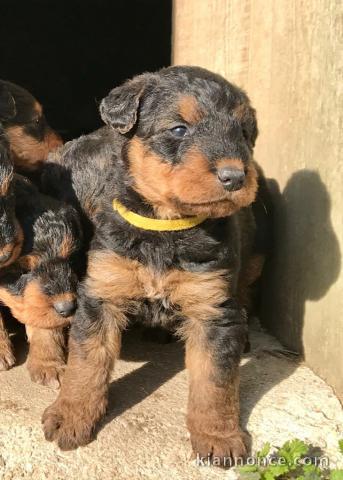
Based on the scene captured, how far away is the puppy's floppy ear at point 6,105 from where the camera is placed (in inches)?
181

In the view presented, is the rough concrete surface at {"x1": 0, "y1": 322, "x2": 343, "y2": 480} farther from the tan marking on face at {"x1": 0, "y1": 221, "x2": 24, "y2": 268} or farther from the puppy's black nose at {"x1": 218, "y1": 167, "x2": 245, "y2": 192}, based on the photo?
the puppy's black nose at {"x1": 218, "y1": 167, "x2": 245, "y2": 192}

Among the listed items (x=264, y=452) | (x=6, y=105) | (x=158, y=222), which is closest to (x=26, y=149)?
(x=6, y=105)

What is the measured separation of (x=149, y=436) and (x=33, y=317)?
907 millimetres

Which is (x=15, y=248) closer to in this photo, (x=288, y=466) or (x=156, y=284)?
(x=156, y=284)

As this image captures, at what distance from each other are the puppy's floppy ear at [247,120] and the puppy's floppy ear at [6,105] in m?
2.18

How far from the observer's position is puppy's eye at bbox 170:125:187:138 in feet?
9.69

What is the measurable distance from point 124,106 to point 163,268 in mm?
858

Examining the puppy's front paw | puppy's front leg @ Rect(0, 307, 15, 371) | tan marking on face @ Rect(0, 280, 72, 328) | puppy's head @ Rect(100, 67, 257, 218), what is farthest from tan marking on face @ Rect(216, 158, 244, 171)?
puppy's front leg @ Rect(0, 307, 15, 371)

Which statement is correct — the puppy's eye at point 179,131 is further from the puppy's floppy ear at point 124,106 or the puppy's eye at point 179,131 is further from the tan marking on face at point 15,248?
the tan marking on face at point 15,248

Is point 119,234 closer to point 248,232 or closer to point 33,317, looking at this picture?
point 33,317

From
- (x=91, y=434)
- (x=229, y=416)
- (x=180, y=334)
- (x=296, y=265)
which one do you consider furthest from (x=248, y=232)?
(x=91, y=434)

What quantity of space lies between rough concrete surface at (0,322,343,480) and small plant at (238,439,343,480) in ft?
0.35

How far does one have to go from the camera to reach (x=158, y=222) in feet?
10.4

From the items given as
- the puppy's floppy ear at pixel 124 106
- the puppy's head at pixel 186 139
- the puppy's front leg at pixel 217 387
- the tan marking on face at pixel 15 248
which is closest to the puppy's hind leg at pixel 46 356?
the tan marking on face at pixel 15 248
